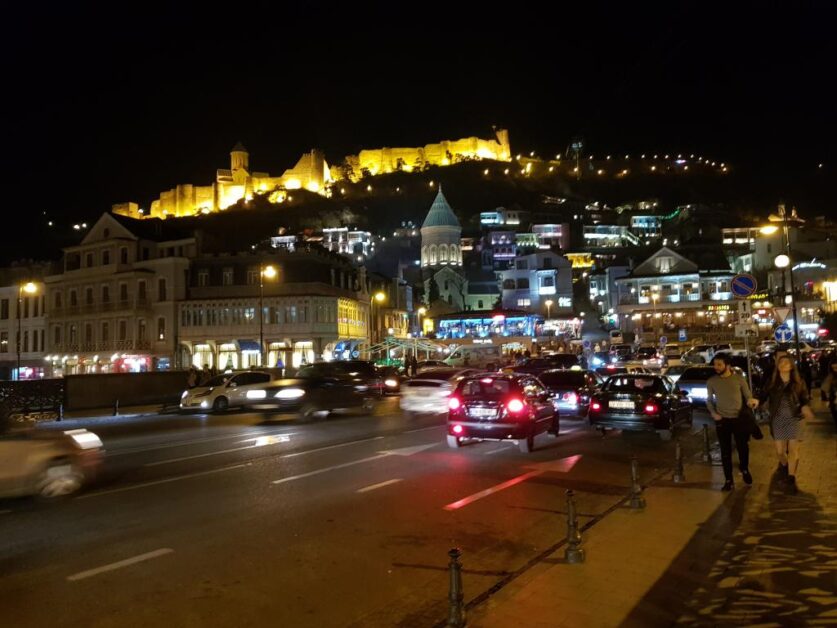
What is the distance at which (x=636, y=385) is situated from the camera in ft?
54.5

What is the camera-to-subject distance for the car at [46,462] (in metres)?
9.46

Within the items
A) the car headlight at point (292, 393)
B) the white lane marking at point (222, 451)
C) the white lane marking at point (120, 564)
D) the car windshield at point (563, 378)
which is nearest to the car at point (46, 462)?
the white lane marking at point (222, 451)

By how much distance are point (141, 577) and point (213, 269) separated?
51665mm

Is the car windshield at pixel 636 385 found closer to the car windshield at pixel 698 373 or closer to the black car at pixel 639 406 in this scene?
the black car at pixel 639 406

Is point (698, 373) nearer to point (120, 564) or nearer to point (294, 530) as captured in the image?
point (294, 530)

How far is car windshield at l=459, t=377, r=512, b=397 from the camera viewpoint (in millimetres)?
14594

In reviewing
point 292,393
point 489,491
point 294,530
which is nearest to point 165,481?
point 294,530

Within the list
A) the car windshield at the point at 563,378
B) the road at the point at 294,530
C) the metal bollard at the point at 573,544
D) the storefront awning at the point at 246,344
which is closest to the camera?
the road at the point at 294,530

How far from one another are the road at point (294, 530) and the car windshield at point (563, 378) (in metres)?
5.49

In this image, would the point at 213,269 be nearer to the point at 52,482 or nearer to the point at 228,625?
the point at 52,482

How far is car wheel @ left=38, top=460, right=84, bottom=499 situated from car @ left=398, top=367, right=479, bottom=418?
53.4ft

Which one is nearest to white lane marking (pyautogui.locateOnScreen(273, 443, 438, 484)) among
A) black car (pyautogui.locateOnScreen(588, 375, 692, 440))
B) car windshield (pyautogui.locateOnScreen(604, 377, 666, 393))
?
black car (pyautogui.locateOnScreen(588, 375, 692, 440))

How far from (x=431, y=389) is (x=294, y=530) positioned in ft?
65.7

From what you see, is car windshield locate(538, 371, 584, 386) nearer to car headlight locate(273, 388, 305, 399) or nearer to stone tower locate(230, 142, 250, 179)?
car headlight locate(273, 388, 305, 399)
